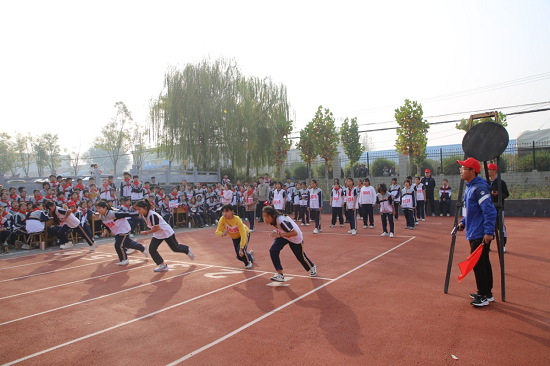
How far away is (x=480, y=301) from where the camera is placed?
203 inches

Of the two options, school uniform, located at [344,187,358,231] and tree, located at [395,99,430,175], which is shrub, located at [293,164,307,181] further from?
school uniform, located at [344,187,358,231]

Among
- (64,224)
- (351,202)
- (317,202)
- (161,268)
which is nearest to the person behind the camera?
(161,268)

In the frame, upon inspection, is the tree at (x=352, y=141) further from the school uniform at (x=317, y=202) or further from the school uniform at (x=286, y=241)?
the school uniform at (x=286, y=241)

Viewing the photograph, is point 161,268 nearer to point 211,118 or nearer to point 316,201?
point 316,201

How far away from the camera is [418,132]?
66.2 ft

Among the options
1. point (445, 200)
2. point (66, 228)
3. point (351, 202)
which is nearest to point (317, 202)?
point (351, 202)

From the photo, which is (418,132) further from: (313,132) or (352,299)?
(352,299)

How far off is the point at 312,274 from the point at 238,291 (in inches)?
61.8

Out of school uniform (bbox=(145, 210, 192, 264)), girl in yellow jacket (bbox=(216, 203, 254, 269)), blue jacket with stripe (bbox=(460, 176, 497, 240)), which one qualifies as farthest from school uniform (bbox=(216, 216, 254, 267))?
blue jacket with stripe (bbox=(460, 176, 497, 240))

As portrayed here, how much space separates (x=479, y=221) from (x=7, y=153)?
54.3 m

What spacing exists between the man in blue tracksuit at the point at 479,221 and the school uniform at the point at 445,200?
562 inches

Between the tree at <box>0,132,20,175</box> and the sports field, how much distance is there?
4487cm

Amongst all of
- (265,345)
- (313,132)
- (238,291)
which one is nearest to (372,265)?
(238,291)

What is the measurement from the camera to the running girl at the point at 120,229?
30.6 feet
